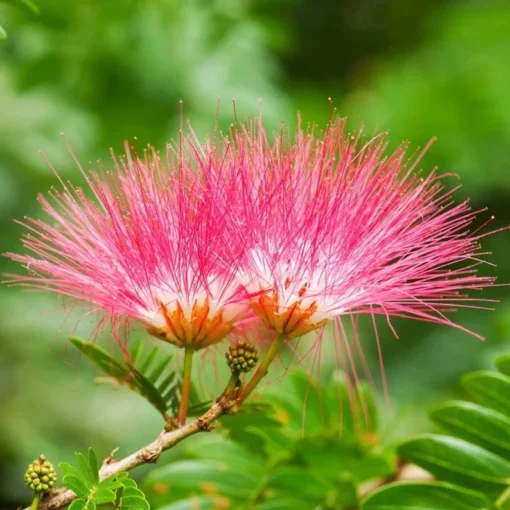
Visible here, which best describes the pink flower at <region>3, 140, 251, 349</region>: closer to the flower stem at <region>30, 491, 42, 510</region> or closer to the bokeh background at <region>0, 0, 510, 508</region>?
the flower stem at <region>30, 491, 42, 510</region>

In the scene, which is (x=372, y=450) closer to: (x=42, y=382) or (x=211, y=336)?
(x=211, y=336)

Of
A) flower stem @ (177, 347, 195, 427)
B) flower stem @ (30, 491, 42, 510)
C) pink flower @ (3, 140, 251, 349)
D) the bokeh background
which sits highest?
the bokeh background

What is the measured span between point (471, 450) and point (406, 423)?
150cm

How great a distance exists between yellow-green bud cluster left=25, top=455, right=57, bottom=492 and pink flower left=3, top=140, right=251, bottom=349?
0.22 metres

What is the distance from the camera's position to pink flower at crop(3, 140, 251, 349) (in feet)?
3.18

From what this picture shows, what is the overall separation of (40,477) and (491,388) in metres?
0.67

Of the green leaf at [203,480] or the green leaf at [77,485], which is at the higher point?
the green leaf at [203,480]

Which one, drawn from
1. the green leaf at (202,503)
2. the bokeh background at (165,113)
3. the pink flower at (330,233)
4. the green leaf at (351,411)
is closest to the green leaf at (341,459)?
the green leaf at (351,411)

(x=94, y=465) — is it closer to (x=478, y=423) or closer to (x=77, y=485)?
(x=77, y=485)

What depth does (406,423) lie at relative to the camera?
8.68ft

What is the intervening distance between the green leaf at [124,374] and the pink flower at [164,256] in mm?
57

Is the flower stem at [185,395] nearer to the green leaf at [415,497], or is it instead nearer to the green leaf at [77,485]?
the green leaf at [77,485]

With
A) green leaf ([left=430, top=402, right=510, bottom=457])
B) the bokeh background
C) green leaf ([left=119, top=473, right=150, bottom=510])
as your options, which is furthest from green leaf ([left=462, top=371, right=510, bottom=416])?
the bokeh background

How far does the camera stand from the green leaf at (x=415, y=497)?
1.16 m
